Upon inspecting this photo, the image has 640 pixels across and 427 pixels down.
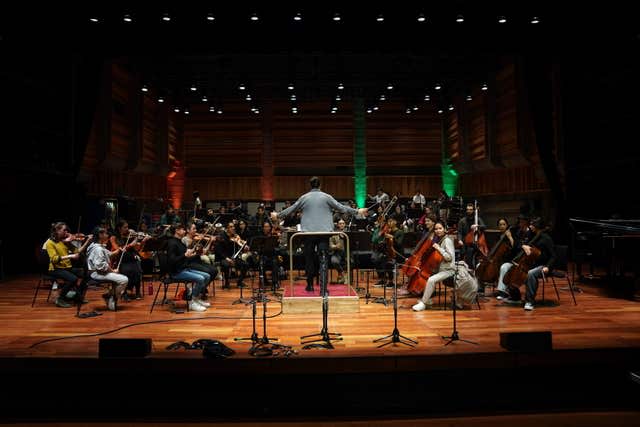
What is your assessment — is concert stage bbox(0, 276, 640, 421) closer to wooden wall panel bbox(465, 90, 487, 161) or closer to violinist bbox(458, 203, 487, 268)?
violinist bbox(458, 203, 487, 268)

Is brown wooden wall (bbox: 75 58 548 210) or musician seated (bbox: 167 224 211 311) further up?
brown wooden wall (bbox: 75 58 548 210)

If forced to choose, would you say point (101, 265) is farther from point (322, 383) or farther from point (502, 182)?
point (502, 182)

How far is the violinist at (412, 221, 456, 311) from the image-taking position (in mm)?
6340

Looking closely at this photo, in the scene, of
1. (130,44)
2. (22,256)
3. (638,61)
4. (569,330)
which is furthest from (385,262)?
(22,256)

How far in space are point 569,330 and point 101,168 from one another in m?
12.5

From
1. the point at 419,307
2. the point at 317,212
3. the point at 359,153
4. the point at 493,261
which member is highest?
the point at 359,153

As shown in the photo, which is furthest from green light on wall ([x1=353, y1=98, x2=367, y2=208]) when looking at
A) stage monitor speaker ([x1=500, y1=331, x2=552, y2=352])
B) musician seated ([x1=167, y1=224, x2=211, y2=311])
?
stage monitor speaker ([x1=500, y1=331, x2=552, y2=352])

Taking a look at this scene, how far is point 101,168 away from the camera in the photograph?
1319cm

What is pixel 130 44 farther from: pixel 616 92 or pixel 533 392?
pixel 616 92

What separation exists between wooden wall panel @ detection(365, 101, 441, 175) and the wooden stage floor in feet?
39.7

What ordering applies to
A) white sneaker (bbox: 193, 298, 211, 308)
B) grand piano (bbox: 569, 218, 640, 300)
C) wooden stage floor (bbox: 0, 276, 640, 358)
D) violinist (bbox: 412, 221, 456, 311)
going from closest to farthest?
1. wooden stage floor (bbox: 0, 276, 640, 358)
2. violinist (bbox: 412, 221, 456, 311)
3. white sneaker (bbox: 193, 298, 211, 308)
4. grand piano (bbox: 569, 218, 640, 300)

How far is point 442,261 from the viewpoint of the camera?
6.54 meters

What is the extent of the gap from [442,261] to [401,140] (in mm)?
13127

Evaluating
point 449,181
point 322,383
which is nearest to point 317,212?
point 322,383
